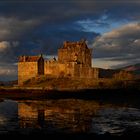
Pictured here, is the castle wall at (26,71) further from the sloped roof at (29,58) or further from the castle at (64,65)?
the sloped roof at (29,58)

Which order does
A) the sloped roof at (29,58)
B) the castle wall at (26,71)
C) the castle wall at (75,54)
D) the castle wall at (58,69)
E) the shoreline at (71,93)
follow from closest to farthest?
the shoreline at (71,93) → the castle wall at (26,71) → the castle wall at (58,69) → the sloped roof at (29,58) → the castle wall at (75,54)

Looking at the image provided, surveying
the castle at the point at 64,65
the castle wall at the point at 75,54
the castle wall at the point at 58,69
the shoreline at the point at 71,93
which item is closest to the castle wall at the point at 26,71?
the castle at the point at 64,65

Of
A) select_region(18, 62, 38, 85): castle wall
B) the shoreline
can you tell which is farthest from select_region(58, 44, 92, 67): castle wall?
the shoreline

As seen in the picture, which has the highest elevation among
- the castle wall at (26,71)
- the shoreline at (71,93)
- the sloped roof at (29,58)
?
the sloped roof at (29,58)

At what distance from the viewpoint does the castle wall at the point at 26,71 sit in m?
101

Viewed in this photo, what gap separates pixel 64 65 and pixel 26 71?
417 inches

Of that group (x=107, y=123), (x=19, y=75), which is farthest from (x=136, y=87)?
(x=107, y=123)

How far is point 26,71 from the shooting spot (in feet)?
334

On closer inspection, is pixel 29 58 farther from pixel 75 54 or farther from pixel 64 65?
pixel 75 54

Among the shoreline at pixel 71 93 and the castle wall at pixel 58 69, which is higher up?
the castle wall at pixel 58 69

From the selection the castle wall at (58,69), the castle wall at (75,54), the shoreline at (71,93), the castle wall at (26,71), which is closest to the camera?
the shoreline at (71,93)

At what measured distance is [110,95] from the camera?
73.6 metres

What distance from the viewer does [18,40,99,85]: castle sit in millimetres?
101500

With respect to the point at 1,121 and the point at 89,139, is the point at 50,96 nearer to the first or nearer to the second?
the point at 1,121
